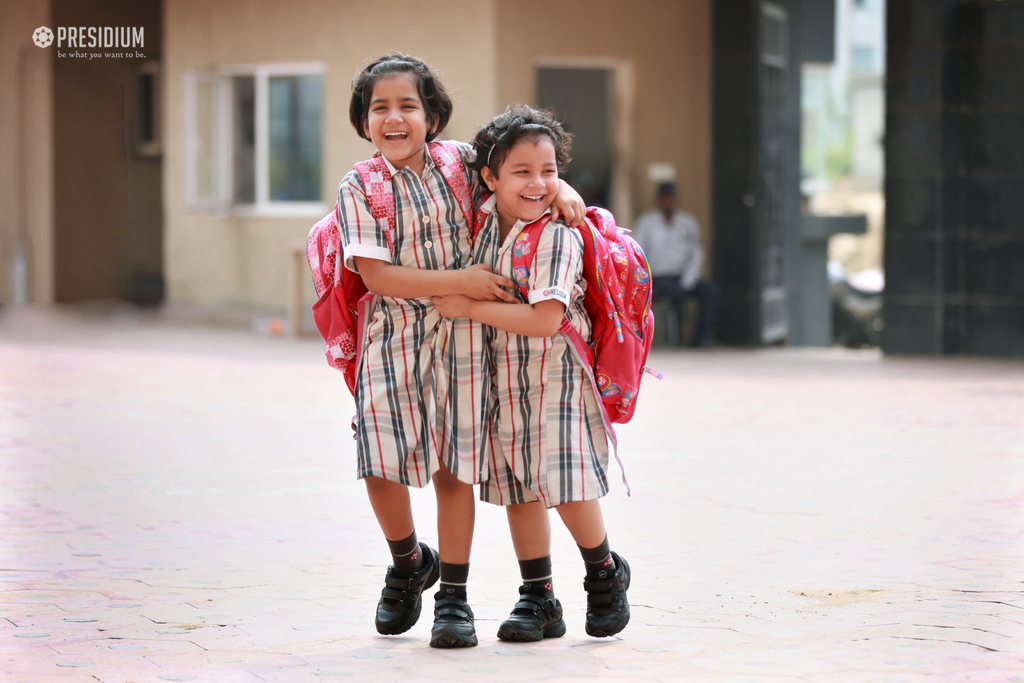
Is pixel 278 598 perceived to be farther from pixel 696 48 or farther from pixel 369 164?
pixel 696 48

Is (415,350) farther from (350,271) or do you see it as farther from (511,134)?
(511,134)

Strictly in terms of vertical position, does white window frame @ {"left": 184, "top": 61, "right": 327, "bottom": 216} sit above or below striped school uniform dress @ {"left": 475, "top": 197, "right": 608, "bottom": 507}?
above

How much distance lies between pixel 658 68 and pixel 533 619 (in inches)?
422

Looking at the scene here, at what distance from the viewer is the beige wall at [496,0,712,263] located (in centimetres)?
1326

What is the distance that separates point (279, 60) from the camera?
14719mm

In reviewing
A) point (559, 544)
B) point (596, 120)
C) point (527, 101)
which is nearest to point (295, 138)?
point (527, 101)

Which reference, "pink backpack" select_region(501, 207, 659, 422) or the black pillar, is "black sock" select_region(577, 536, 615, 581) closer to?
"pink backpack" select_region(501, 207, 659, 422)

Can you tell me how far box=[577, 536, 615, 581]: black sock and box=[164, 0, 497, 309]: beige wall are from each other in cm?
947

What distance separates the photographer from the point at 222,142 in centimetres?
1568

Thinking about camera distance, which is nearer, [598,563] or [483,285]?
[483,285]

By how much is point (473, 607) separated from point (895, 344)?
356 inches

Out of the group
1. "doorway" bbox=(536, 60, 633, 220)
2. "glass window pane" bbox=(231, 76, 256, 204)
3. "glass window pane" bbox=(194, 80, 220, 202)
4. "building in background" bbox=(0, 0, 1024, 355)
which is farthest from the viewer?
"glass window pane" bbox=(194, 80, 220, 202)

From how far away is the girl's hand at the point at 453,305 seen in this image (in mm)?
3477

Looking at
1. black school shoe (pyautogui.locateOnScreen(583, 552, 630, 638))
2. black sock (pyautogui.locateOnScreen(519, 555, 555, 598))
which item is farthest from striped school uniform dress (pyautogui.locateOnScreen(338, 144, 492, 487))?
black school shoe (pyautogui.locateOnScreen(583, 552, 630, 638))
